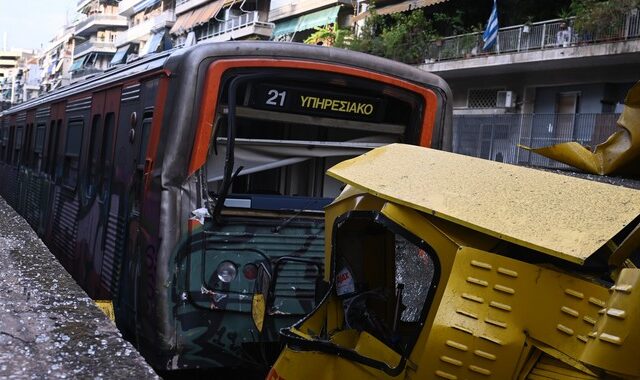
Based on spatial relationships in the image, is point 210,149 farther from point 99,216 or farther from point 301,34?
point 301,34

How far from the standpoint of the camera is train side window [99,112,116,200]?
6125mm

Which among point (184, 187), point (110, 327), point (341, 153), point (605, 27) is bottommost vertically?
point (110, 327)

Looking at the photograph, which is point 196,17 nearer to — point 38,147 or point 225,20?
point 225,20

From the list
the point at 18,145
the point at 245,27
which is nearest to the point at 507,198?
the point at 18,145

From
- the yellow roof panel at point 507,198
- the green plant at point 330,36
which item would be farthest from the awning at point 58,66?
the yellow roof panel at point 507,198

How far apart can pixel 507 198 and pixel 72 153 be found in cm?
598

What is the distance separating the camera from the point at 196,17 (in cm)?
4825

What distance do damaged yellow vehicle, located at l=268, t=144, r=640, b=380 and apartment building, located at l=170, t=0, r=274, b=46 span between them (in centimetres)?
3657

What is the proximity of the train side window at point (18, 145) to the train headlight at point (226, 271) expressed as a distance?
30.7 ft

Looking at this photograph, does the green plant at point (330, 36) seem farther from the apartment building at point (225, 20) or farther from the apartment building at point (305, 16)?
the apartment building at point (225, 20)

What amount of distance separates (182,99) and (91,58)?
75451 millimetres

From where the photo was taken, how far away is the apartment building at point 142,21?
56.8 meters

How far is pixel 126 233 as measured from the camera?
5.36 meters

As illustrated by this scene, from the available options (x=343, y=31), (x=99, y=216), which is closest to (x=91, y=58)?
(x=343, y=31)
